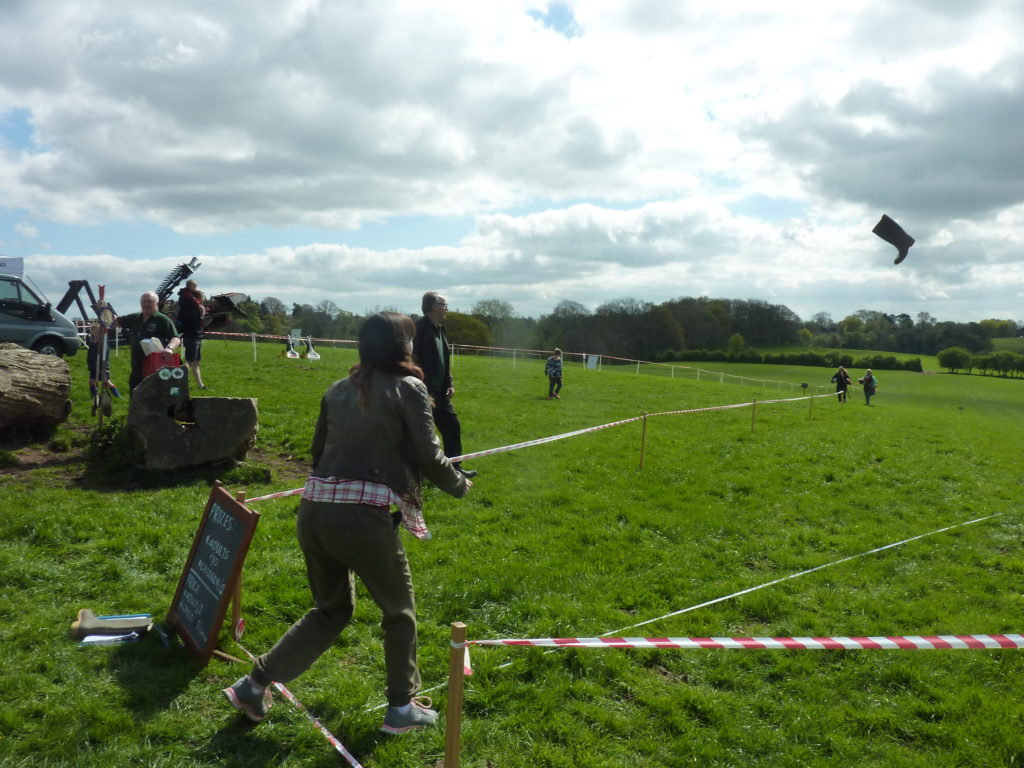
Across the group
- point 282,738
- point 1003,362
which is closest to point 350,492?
point 282,738

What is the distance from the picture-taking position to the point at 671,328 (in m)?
54.5

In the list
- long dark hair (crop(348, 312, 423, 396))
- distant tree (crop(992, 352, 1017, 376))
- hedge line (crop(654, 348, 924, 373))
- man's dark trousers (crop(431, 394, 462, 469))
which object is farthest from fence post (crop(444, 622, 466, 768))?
distant tree (crop(992, 352, 1017, 376))

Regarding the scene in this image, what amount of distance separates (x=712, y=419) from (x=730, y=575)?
9.58 meters

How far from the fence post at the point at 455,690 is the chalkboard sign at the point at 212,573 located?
148cm

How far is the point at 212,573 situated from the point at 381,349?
1.92m

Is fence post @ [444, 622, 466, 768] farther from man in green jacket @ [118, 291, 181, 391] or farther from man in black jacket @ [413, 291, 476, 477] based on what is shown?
man in green jacket @ [118, 291, 181, 391]

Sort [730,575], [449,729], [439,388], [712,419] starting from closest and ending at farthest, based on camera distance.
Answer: [449,729]
[730,575]
[439,388]
[712,419]

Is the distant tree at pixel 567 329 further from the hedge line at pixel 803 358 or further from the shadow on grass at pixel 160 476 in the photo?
the shadow on grass at pixel 160 476

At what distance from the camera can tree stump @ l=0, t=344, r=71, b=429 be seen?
26.8ft

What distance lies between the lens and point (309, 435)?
10047 mm

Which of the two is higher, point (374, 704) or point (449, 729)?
point (449, 729)

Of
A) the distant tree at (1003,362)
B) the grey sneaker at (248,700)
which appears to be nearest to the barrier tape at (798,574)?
the grey sneaker at (248,700)

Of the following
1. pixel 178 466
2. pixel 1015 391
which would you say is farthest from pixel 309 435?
pixel 1015 391

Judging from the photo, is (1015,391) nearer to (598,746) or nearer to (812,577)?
(812,577)
